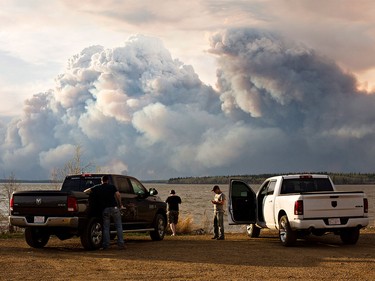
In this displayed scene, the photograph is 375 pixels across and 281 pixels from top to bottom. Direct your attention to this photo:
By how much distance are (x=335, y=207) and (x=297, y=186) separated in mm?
1845

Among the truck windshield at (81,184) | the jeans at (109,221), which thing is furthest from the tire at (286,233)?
the truck windshield at (81,184)

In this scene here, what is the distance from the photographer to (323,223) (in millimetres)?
16609

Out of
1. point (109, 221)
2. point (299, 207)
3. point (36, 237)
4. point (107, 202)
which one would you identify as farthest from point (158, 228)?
point (299, 207)

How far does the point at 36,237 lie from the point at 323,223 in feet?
24.8

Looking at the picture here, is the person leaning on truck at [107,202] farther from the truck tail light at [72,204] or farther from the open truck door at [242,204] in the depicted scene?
the open truck door at [242,204]

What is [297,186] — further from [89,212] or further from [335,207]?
[89,212]

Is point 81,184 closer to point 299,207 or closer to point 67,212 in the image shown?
point 67,212

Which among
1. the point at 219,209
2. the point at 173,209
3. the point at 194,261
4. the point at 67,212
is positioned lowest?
the point at 194,261

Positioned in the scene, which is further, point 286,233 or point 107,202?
point 286,233

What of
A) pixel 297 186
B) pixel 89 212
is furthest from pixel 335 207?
pixel 89 212

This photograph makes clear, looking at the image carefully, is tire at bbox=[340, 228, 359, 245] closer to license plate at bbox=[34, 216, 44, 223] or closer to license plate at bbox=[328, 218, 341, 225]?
license plate at bbox=[328, 218, 341, 225]

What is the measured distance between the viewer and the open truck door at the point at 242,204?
1981 cm

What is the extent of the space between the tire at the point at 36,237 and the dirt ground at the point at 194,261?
0.22m

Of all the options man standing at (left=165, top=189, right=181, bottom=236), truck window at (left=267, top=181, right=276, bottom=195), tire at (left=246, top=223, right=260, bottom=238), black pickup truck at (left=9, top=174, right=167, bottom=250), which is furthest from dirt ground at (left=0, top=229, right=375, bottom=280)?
man standing at (left=165, top=189, right=181, bottom=236)
